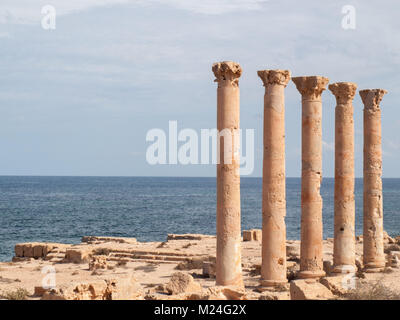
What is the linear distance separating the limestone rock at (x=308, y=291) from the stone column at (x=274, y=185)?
1.82 meters

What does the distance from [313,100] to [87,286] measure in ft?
31.5

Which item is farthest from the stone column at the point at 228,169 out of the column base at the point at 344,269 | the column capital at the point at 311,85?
the column base at the point at 344,269

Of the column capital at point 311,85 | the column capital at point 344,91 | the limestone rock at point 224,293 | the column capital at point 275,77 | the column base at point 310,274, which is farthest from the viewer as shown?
the column capital at point 344,91

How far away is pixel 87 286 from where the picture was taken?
14922 mm

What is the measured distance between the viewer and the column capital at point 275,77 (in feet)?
60.6

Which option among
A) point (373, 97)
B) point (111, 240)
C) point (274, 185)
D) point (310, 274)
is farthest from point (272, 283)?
point (111, 240)

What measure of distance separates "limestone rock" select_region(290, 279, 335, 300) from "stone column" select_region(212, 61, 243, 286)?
1649 millimetres

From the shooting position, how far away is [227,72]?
1689 cm

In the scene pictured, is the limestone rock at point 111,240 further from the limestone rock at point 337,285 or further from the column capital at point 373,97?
the limestone rock at point 337,285

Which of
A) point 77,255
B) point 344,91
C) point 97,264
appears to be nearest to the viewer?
point 344,91

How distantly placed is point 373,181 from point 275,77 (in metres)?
6.97

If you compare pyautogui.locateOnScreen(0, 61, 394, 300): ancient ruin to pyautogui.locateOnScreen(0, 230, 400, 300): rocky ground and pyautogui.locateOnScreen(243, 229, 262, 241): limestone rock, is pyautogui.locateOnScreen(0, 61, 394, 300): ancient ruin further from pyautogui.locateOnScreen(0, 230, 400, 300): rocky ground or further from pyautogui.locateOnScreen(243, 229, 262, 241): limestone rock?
pyautogui.locateOnScreen(243, 229, 262, 241): limestone rock

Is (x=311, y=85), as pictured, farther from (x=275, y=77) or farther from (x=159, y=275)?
(x=159, y=275)
